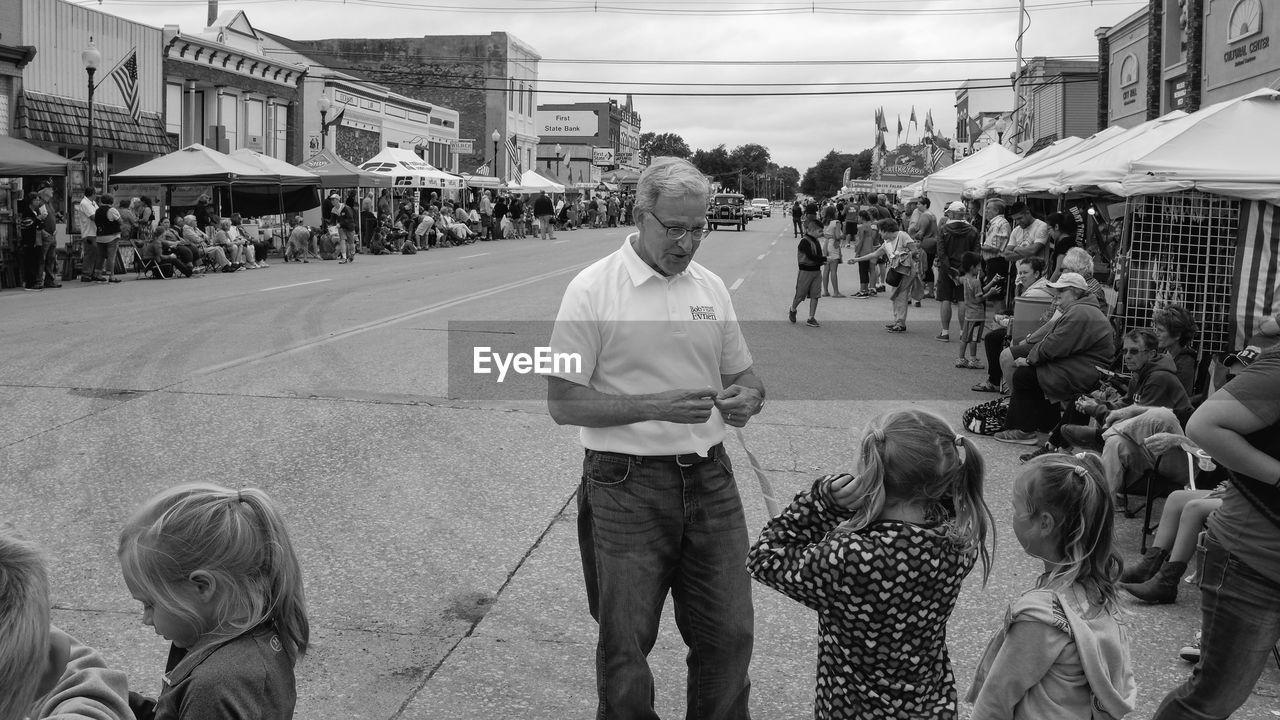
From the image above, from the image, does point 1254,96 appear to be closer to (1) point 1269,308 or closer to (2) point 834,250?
(1) point 1269,308

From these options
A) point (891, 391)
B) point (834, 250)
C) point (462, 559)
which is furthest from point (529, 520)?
point (834, 250)

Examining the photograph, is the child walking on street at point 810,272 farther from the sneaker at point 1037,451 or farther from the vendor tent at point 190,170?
the vendor tent at point 190,170

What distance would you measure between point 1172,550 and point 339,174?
29.9 meters

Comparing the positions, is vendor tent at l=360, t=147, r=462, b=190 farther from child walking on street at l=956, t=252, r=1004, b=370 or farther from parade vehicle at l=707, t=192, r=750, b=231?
parade vehicle at l=707, t=192, r=750, b=231

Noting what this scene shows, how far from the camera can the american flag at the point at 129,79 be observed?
31234 mm

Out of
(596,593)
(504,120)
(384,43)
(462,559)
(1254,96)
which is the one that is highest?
(384,43)

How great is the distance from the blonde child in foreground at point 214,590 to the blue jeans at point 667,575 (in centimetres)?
119

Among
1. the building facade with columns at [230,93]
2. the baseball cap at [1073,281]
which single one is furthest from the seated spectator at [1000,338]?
the building facade with columns at [230,93]

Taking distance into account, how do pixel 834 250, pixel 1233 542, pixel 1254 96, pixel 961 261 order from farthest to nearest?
pixel 834 250
pixel 961 261
pixel 1254 96
pixel 1233 542

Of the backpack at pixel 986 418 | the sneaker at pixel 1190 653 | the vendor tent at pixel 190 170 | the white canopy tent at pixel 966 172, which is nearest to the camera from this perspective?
the sneaker at pixel 1190 653

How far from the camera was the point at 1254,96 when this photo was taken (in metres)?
10.1

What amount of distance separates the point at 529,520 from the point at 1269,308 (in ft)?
20.8

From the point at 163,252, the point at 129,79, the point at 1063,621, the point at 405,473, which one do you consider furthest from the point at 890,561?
the point at 129,79

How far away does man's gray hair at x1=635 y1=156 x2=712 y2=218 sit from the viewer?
3.41 metres
